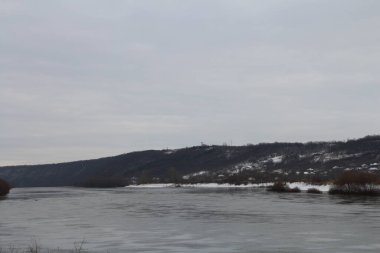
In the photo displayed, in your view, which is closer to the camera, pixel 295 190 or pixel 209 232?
pixel 209 232

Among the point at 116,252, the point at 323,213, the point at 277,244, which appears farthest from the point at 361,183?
the point at 116,252

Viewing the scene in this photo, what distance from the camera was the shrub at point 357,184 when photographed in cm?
6681

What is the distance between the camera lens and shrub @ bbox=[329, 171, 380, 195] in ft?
219

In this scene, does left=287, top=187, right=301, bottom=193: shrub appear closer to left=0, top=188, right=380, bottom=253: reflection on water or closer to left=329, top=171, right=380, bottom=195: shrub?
left=329, top=171, right=380, bottom=195: shrub

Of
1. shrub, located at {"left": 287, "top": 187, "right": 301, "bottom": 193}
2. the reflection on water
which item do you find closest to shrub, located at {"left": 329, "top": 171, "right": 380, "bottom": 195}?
shrub, located at {"left": 287, "top": 187, "right": 301, "bottom": 193}

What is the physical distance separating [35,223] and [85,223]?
3574 millimetres

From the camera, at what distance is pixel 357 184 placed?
226 ft

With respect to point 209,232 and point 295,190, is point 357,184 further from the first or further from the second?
point 209,232

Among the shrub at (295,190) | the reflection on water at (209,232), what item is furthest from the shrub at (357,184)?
the reflection on water at (209,232)

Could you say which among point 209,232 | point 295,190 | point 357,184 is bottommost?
point 209,232

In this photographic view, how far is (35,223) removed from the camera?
35188 millimetres

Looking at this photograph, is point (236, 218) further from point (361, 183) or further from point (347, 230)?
point (361, 183)

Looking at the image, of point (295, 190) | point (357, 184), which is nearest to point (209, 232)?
point (357, 184)

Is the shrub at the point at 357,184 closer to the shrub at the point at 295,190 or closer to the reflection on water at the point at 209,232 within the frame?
the shrub at the point at 295,190
